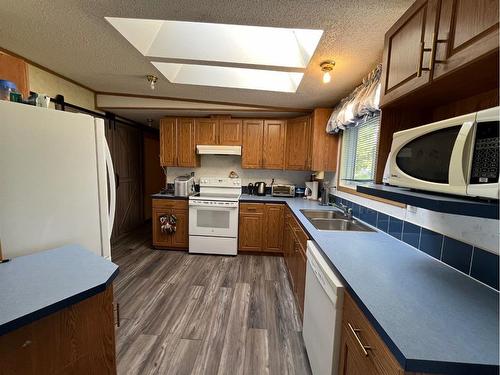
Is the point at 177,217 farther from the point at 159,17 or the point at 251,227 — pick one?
the point at 159,17

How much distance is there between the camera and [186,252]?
3500mm

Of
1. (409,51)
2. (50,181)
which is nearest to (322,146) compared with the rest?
(409,51)

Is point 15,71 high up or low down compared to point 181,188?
up

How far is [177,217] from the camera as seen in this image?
3.48m

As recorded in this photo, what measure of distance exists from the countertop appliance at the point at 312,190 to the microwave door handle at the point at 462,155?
2806mm

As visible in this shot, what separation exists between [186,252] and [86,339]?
266 cm

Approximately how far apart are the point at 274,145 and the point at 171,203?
189 centimetres

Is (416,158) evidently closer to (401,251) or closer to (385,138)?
(385,138)

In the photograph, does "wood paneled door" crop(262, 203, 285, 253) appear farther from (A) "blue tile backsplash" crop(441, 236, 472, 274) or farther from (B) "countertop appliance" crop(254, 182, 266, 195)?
(A) "blue tile backsplash" crop(441, 236, 472, 274)

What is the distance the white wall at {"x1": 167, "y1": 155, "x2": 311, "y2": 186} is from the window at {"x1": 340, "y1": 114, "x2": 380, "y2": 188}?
1.04m

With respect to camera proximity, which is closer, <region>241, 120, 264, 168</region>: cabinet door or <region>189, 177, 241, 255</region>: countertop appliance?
<region>189, 177, 241, 255</region>: countertop appliance

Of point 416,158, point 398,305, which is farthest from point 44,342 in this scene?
point 416,158

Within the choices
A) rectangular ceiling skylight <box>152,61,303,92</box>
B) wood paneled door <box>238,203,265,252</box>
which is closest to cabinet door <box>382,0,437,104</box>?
rectangular ceiling skylight <box>152,61,303,92</box>

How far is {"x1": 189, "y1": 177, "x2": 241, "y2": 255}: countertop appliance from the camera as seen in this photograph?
332 cm
